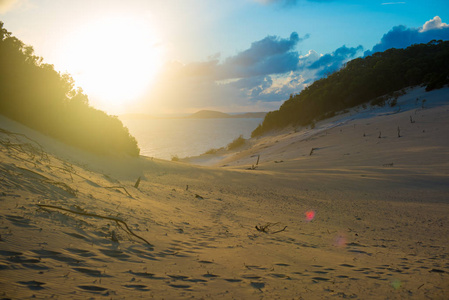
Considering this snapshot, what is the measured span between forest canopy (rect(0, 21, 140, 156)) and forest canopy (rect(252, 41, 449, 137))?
29.2 metres

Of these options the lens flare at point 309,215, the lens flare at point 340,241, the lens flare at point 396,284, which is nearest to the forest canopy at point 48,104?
the lens flare at point 309,215

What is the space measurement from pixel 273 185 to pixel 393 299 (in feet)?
25.3

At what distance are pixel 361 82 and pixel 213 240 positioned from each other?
37215mm

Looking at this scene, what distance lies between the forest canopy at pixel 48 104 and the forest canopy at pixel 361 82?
2920cm

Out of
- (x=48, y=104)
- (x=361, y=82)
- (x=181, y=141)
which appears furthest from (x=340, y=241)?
(x=181, y=141)

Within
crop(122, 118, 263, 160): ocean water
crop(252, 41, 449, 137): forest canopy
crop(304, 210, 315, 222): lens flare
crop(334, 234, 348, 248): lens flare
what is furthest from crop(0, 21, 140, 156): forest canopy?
crop(252, 41, 449, 137): forest canopy

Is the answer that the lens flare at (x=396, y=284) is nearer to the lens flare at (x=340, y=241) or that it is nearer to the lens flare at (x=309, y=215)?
the lens flare at (x=340, y=241)

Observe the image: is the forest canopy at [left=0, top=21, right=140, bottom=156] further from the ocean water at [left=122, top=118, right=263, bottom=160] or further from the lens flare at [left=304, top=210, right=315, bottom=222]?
the ocean water at [left=122, top=118, right=263, bottom=160]

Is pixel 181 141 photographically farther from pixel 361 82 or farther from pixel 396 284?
pixel 396 284

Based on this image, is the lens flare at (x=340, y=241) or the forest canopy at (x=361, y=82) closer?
the lens flare at (x=340, y=241)

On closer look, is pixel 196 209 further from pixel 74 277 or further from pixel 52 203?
pixel 74 277

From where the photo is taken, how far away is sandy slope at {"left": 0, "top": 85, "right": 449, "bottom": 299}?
7.77ft

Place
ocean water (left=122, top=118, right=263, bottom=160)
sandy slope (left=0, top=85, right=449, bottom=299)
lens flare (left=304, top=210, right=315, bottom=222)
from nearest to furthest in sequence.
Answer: sandy slope (left=0, top=85, right=449, bottom=299) < lens flare (left=304, top=210, right=315, bottom=222) < ocean water (left=122, top=118, right=263, bottom=160)

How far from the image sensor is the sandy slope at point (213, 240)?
7.77 feet
